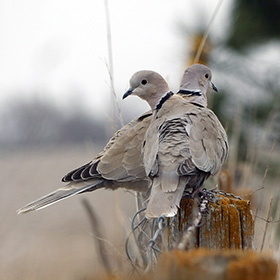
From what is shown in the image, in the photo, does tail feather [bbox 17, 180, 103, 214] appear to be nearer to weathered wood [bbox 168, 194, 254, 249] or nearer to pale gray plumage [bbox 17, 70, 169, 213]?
pale gray plumage [bbox 17, 70, 169, 213]

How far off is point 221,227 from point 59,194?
1505 millimetres

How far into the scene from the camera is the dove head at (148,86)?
3.86m

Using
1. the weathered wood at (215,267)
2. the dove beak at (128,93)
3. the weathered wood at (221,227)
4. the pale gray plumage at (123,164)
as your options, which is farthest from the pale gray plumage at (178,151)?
the weathered wood at (215,267)

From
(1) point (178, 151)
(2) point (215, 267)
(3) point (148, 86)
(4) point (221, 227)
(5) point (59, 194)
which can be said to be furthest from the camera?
(3) point (148, 86)

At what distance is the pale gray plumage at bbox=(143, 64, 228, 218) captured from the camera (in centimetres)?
257

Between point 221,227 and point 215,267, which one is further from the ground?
point 215,267

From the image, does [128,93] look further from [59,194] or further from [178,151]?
[178,151]

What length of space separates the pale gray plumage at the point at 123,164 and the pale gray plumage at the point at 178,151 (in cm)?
56

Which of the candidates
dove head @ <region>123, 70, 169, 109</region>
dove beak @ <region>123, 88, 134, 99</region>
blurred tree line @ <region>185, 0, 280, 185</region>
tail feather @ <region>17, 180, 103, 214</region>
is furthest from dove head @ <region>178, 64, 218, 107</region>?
blurred tree line @ <region>185, 0, 280, 185</region>

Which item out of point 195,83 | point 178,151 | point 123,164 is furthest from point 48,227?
point 178,151

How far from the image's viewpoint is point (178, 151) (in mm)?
2771

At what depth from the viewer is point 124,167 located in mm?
3695

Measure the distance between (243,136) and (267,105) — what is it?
40cm

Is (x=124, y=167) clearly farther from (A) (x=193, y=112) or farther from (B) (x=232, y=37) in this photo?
(B) (x=232, y=37)
